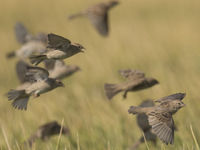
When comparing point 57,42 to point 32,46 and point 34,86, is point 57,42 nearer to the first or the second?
point 34,86

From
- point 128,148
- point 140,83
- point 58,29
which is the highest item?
point 58,29

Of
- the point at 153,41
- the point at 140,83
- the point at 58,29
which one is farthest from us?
the point at 58,29

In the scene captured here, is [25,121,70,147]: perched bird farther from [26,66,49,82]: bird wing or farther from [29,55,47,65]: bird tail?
[29,55,47,65]: bird tail

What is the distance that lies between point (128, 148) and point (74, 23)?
13.1 metres

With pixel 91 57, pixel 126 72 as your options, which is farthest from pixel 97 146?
pixel 91 57

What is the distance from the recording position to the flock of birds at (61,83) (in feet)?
12.0

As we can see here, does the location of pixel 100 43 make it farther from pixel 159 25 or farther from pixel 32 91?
pixel 32 91

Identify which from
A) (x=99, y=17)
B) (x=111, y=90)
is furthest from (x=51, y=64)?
(x=99, y=17)

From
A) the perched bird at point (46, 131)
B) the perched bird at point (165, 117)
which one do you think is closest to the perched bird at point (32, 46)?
the perched bird at point (46, 131)

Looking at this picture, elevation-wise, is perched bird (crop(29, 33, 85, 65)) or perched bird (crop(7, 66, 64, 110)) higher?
perched bird (crop(29, 33, 85, 65))

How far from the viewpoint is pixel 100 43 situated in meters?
13.4

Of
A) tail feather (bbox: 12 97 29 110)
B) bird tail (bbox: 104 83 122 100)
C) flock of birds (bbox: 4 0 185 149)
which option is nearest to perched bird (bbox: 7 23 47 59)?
flock of birds (bbox: 4 0 185 149)

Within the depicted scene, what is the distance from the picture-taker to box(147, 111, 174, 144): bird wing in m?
3.71

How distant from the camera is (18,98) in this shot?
13.0 feet
